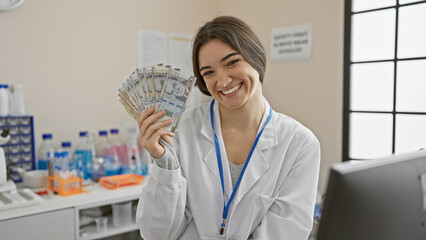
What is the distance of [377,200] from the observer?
2.38 ft

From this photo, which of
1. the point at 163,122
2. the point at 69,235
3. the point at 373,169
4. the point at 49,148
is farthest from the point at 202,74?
the point at 49,148

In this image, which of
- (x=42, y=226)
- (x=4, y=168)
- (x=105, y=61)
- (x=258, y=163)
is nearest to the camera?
(x=258, y=163)

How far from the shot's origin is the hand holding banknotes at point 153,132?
134 centimetres

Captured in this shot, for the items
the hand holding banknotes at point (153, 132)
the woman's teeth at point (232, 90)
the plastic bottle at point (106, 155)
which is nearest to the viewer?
the hand holding banknotes at point (153, 132)

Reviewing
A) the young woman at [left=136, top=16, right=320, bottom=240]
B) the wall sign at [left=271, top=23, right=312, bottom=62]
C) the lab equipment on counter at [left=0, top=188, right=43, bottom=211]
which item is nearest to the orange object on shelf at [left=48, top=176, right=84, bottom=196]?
the lab equipment on counter at [left=0, top=188, right=43, bottom=211]

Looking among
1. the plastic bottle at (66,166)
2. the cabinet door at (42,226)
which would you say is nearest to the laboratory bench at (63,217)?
the cabinet door at (42,226)

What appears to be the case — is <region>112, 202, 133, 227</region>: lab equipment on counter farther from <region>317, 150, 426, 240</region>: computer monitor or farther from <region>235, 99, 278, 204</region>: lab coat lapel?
<region>317, 150, 426, 240</region>: computer monitor

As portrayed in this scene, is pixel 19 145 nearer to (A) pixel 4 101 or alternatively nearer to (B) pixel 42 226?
(A) pixel 4 101

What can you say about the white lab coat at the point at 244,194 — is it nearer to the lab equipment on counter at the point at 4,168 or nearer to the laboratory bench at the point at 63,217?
the laboratory bench at the point at 63,217

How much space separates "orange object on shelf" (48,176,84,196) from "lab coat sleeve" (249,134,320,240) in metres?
1.33

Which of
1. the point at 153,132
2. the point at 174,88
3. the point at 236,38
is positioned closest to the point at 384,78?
the point at 236,38

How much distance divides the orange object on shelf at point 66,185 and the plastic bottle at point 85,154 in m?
0.23

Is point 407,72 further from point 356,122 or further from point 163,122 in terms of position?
point 163,122

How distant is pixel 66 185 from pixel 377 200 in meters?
1.98
